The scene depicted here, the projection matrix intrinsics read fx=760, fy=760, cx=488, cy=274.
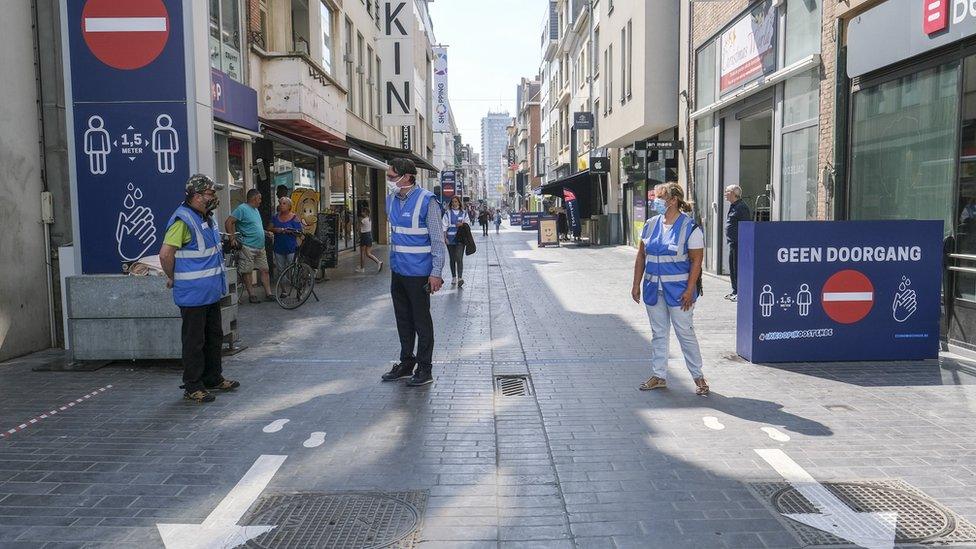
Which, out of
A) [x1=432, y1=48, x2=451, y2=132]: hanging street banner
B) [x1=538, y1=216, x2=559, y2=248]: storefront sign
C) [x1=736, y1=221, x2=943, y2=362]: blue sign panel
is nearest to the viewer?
[x1=736, y1=221, x2=943, y2=362]: blue sign panel

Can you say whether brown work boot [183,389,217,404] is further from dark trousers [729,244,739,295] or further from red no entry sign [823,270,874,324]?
dark trousers [729,244,739,295]

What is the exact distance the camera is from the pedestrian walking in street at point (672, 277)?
20.4ft

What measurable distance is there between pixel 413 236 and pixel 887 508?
4197mm

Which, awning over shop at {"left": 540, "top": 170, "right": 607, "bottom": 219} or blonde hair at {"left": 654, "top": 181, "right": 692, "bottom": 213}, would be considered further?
awning over shop at {"left": 540, "top": 170, "right": 607, "bottom": 219}

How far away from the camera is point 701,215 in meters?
17.0

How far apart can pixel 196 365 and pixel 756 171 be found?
12908 millimetres

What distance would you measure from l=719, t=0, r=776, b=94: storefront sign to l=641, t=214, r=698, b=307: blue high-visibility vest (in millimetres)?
8084

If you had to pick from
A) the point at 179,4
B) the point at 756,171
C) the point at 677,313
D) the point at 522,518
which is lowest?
the point at 522,518

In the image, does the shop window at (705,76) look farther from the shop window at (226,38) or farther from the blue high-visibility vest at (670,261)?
the blue high-visibility vest at (670,261)

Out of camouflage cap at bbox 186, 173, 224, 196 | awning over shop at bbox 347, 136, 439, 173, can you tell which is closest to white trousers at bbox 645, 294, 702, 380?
camouflage cap at bbox 186, 173, 224, 196

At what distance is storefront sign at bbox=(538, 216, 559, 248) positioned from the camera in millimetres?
28328

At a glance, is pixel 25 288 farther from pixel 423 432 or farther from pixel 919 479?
pixel 919 479

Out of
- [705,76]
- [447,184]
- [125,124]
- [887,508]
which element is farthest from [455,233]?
[447,184]

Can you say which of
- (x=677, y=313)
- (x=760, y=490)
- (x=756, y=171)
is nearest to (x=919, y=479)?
(x=760, y=490)
